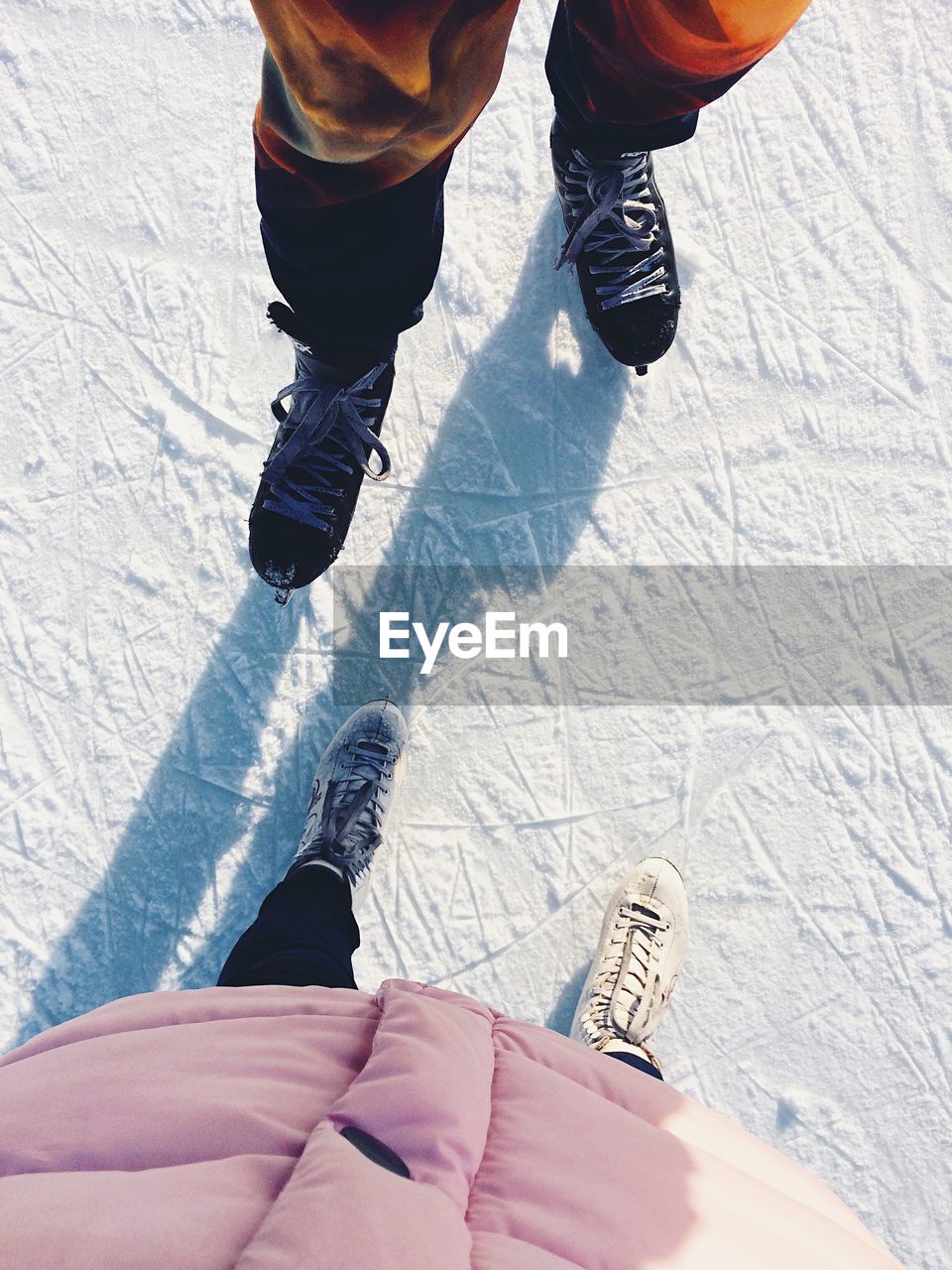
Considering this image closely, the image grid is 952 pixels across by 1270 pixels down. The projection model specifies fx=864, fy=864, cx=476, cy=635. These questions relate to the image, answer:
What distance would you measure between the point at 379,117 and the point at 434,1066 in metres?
0.66

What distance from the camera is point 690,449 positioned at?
4.16 feet

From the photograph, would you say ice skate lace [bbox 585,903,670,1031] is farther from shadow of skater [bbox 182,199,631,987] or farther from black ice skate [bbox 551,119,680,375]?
black ice skate [bbox 551,119,680,375]

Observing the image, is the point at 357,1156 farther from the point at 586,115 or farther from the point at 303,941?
the point at 586,115

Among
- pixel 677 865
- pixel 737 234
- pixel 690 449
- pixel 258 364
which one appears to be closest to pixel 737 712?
pixel 677 865

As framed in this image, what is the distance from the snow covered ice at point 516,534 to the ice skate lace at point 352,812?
0.06 m

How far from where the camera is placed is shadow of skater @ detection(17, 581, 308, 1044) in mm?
1194

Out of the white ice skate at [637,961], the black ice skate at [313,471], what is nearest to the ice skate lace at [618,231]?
the black ice skate at [313,471]

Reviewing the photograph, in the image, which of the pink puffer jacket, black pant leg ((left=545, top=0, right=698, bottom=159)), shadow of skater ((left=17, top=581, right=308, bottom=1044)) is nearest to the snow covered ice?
shadow of skater ((left=17, top=581, right=308, bottom=1044))

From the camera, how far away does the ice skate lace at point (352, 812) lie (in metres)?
1.14

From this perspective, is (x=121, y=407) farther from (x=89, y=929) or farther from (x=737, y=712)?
(x=737, y=712)

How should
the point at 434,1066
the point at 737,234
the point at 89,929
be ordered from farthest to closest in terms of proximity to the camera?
1. the point at 737,234
2. the point at 89,929
3. the point at 434,1066

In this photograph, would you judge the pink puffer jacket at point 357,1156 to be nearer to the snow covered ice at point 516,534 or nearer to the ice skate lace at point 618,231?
the snow covered ice at point 516,534

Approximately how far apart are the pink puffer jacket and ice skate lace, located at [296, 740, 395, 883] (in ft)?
1.51

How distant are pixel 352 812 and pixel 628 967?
42cm
